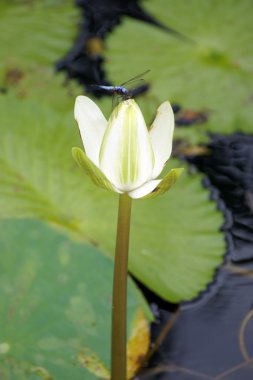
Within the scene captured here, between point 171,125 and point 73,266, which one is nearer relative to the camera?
point 171,125

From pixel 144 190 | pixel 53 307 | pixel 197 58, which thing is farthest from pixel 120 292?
pixel 197 58

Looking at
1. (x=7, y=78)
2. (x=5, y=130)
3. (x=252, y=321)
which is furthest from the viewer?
(x=7, y=78)

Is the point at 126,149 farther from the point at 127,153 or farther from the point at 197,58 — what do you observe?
the point at 197,58

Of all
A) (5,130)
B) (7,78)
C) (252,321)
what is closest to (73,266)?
(252,321)

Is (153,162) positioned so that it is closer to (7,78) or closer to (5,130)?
(5,130)

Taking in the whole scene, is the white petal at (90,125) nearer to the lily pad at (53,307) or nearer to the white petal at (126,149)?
the white petal at (126,149)

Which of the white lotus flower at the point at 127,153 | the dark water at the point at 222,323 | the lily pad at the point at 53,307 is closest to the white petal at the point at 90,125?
the white lotus flower at the point at 127,153

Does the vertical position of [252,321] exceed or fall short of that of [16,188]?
it falls short
